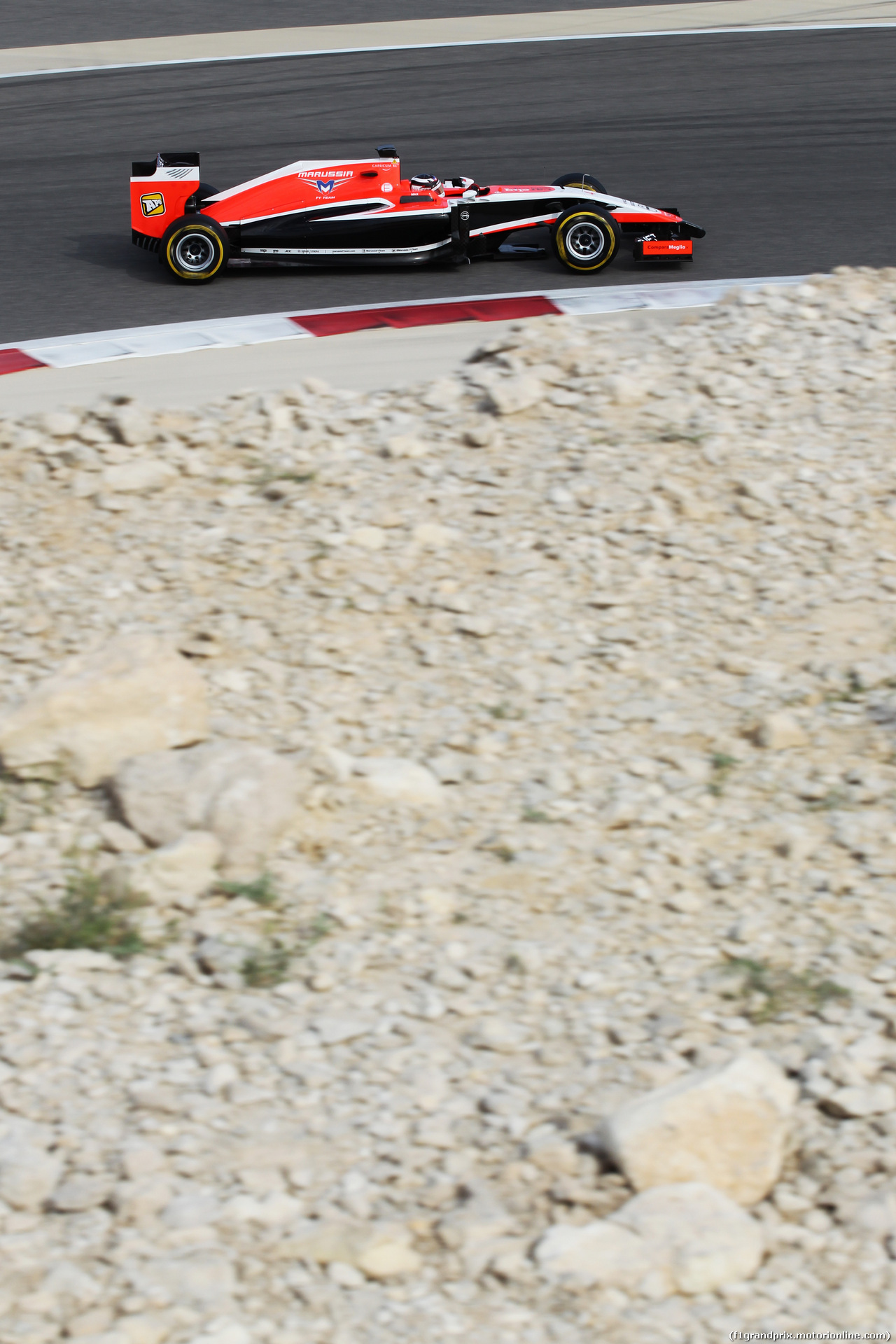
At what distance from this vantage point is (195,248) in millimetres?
8625

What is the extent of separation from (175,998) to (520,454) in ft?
9.03

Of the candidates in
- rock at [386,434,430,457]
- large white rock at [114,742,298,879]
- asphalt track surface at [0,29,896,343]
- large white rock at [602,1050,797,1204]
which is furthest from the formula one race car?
large white rock at [602,1050,797,1204]

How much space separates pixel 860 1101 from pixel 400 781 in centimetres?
155

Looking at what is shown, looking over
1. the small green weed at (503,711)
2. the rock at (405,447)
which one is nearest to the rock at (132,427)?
the rock at (405,447)

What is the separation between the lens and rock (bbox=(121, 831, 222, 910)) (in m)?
3.57

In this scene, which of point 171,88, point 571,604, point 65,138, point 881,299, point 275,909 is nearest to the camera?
point 275,909

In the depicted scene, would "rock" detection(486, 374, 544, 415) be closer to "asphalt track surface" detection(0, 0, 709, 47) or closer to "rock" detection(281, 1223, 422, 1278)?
"rock" detection(281, 1223, 422, 1278)

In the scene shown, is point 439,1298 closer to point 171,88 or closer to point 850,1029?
point 850,1029

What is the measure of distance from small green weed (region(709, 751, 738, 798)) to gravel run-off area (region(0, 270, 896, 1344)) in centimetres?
2

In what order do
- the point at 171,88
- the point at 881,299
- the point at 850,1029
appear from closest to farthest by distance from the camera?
1. the point at 850,1029
2. the point at 881,299
3. the point at 171,88

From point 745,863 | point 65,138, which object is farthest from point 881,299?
point 65,138

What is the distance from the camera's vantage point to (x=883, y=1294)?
8.43ft

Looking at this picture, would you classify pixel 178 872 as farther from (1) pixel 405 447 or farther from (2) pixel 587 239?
(2) pixel 587 239

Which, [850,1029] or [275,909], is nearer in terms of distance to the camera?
[850,1029]
